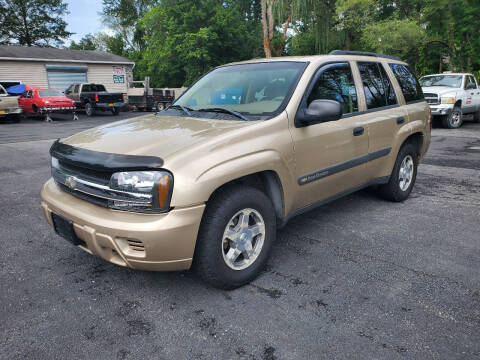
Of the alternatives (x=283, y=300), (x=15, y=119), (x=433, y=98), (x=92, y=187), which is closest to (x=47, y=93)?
(x=15, y=119)

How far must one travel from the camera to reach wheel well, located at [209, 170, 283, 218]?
2988 mm

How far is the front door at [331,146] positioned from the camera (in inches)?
127

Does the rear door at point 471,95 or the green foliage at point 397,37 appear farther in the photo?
the green foliage at point 397,37

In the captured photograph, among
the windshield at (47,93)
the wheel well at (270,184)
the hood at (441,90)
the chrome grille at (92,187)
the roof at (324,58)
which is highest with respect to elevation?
the windshield at (47,93)

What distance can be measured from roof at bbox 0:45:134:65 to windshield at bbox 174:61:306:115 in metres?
25.0

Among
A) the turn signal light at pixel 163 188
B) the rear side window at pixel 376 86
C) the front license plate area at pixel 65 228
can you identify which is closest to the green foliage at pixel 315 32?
the rear side window at pixel 376 86

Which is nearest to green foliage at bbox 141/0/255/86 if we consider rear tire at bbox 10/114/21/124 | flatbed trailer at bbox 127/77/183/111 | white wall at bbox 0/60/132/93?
white wall at bbox 0/60/132/93

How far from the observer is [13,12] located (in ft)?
143

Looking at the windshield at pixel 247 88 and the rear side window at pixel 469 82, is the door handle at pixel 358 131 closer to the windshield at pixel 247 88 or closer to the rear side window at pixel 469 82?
the windshield at pixel 247 88

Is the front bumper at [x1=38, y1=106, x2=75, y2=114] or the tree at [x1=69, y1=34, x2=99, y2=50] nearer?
the front bumper at [x1=38, y1=106, x2=75, y2=114]

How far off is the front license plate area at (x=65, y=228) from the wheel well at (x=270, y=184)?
4.25ft

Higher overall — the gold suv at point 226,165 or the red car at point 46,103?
the red car at point 46,103

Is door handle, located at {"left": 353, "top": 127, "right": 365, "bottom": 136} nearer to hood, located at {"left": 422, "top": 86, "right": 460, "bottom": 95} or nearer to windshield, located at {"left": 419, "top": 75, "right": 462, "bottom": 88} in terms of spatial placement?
hood, located at {"left": 422, "top": 86, "right": 460, "bottom": 95}

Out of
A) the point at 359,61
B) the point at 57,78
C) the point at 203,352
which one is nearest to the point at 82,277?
the point at 203,352
